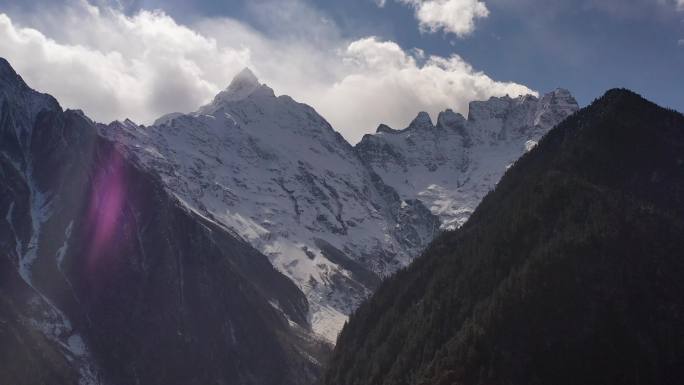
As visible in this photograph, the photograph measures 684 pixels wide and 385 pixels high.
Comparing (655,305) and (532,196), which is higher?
(532,196)

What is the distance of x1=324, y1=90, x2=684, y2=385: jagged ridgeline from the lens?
13475 centimetres

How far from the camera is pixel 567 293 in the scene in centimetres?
14425

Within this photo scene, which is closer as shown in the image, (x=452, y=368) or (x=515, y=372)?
(x=515, y=372)

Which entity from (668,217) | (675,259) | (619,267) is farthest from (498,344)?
(668,217)

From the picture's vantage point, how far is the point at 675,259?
501 feet

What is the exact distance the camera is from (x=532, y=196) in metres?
186

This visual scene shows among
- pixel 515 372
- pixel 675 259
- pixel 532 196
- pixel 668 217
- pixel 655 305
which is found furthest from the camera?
pixel 532 196

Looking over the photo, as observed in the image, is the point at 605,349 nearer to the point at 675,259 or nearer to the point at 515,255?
the point at 675,259

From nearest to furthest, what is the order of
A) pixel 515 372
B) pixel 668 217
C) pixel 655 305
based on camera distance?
pixel 515 372 → pixel 655 305 → pixel 668 217

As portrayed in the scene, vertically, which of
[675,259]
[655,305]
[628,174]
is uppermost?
[628,174]

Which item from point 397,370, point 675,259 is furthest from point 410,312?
point 675,259

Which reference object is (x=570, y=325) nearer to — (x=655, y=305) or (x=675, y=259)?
(x=655, y=305)

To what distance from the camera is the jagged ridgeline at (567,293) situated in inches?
5305

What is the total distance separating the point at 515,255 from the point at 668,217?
2904 cm
